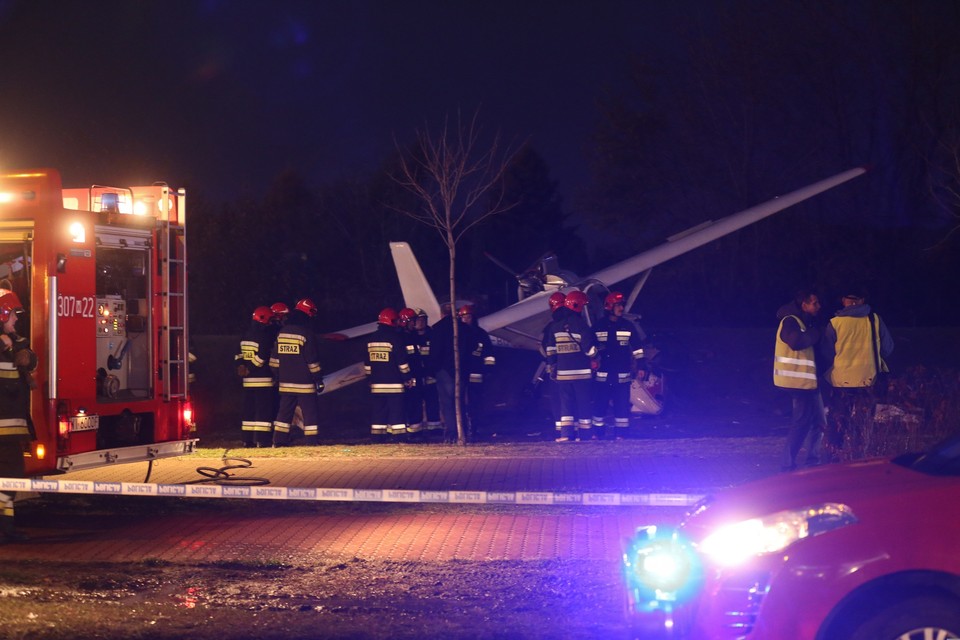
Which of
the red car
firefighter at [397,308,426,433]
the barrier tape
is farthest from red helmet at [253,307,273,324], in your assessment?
the red car

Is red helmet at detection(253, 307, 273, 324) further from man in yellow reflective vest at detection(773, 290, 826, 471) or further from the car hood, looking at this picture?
the car hood

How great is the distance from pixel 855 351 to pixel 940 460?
20.2 ft

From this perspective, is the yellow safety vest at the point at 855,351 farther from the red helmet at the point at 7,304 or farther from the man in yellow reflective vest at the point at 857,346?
the red helmet at the point at 7,304

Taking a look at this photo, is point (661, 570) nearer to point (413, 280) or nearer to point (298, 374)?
point (298, 374)

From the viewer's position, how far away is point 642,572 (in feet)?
16.0

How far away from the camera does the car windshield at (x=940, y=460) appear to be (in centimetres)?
471

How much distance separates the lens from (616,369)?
14.5 m

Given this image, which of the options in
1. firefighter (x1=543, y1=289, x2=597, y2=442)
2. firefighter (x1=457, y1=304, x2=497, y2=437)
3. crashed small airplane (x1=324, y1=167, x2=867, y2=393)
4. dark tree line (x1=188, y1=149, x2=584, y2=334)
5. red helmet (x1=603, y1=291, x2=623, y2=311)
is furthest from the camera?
dark tree line (x1=188, y1=149, x2=584, y2=334)

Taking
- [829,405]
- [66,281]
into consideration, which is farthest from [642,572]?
[829,405]

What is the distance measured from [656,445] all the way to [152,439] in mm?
5764

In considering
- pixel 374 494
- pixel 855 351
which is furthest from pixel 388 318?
pixel 374 494

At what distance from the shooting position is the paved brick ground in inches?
311

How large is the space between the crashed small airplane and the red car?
50.0ft

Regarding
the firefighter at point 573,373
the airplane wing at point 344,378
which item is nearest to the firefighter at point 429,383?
the firefighter at point 573,373
